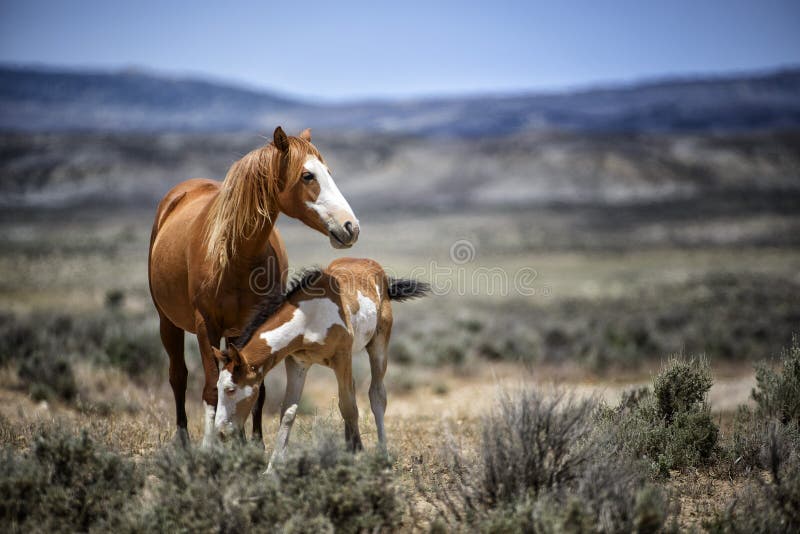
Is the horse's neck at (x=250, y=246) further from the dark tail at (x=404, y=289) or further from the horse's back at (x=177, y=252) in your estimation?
the dark tail at (x=404, y=289)

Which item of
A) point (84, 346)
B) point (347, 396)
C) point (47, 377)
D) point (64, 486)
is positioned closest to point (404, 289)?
point (347, 396)

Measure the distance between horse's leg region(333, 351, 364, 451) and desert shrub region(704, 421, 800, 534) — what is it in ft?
8.28

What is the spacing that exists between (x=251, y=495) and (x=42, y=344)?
31.7 ft

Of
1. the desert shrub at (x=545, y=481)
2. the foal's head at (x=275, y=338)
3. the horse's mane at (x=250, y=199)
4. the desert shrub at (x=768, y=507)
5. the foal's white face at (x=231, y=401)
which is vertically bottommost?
the desert shrub at (x=768, y=507)

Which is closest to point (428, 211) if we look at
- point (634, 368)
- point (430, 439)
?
point (634, 368)

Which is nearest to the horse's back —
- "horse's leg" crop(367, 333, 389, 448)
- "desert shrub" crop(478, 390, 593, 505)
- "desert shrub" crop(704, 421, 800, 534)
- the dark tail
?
"horse's leg" crop(367, 333, 389, 448)

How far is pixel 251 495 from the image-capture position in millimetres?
4172

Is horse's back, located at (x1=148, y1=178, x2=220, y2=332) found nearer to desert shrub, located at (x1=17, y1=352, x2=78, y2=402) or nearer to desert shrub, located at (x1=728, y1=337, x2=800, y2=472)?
desert shrub, located at (x1=17, y1=352, x2=78, y2=402)

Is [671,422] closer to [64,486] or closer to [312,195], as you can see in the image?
[312,195]

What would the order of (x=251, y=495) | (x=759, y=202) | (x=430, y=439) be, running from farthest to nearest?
1. (x=759, y=202)
2. (x=430, y=439)
3. (x=251, y=495)

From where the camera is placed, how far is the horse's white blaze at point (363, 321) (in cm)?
531

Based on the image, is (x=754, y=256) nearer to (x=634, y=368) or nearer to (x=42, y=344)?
(x=634, y=368)

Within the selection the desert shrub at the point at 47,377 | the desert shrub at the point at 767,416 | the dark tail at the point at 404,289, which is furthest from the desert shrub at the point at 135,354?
the desert shrub at the point at 767,416

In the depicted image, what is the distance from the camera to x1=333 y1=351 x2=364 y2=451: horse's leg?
5.06 meters
